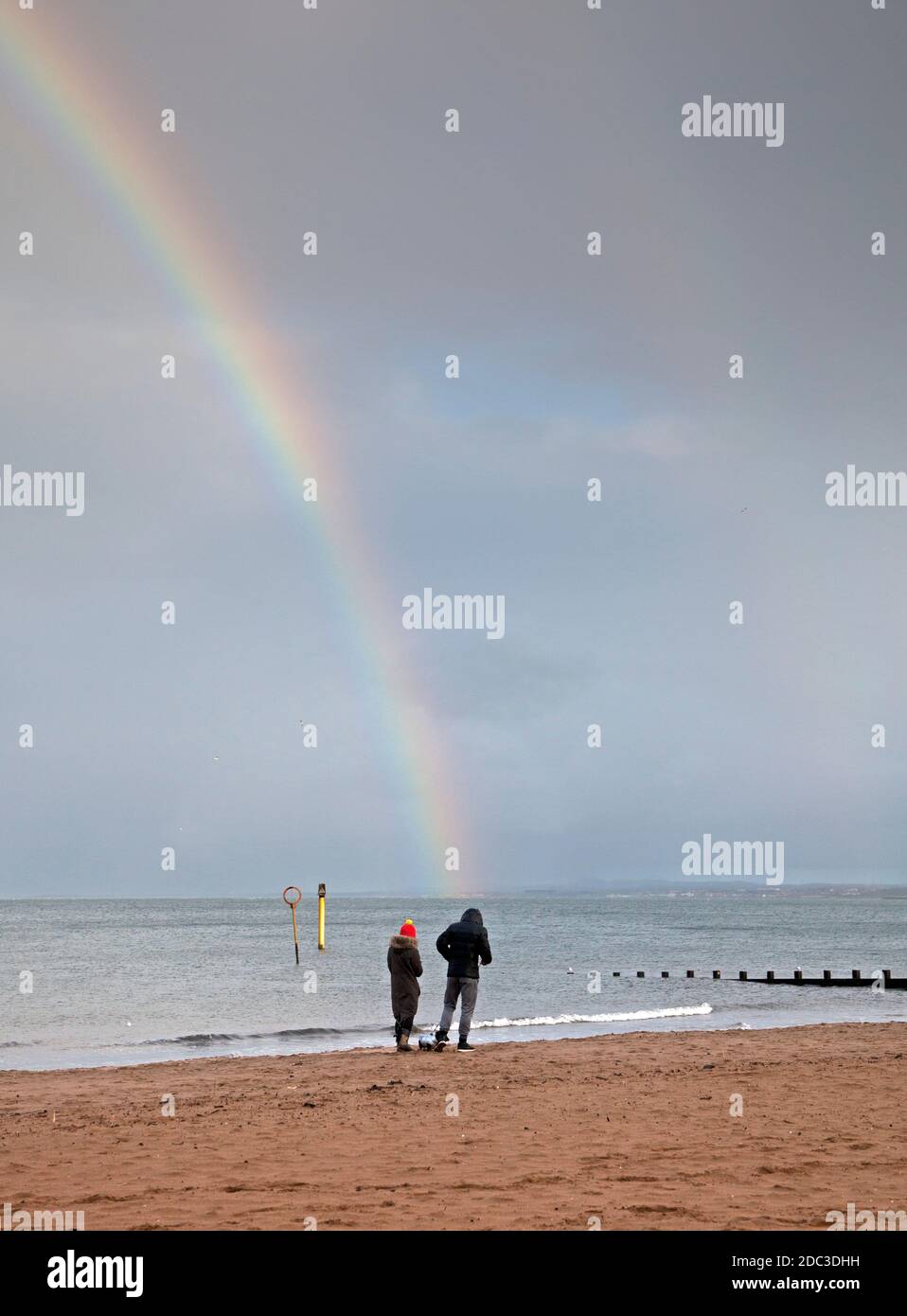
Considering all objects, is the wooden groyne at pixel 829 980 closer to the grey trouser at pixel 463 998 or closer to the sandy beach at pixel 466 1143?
the sandy beach at pixel 466 1143

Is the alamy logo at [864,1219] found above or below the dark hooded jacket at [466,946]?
below

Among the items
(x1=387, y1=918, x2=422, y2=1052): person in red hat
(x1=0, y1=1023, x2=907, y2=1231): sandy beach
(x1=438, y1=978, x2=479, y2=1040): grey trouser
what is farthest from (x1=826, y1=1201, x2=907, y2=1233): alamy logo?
(x1=387, y1=918, x2=422, y2=1052): person in red hat

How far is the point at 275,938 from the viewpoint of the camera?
324ft

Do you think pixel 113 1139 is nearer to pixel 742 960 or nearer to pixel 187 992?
pixel 187 992

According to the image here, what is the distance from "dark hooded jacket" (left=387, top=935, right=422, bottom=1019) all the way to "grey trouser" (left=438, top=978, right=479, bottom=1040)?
21.7 inches

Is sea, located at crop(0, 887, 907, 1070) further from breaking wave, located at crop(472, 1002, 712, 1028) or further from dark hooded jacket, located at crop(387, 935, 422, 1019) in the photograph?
dark hooded jacket, located at crop(387, 935, 422, 1019)

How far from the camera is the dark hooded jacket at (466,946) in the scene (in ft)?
62.5

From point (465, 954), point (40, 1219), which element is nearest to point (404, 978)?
point (465, 954)

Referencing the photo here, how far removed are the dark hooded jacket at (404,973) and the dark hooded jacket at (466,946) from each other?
59 cm

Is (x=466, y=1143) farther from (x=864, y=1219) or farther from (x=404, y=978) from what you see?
(x=404, y=978)

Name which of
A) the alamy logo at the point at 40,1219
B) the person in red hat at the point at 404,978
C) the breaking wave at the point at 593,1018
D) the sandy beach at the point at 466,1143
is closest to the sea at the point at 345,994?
the breaking wave at the point at 593,1018

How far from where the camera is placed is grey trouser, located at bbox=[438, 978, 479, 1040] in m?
19.5

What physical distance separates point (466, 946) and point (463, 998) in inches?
35.2

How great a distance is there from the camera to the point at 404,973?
19.8m
